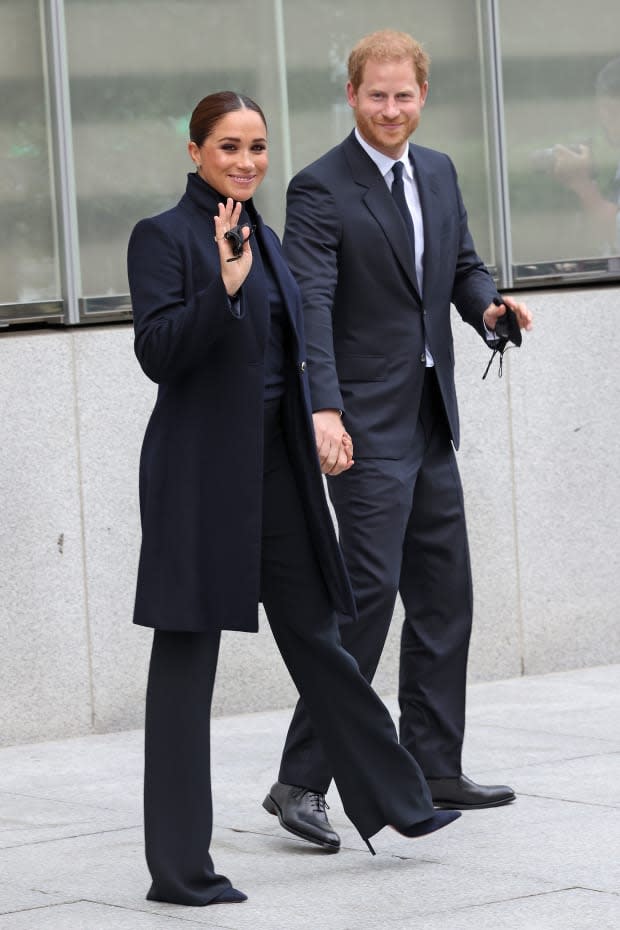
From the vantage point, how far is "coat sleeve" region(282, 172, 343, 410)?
4.83 meters

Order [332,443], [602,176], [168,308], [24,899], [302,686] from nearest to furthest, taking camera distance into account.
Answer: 1. [168,308]
2. [24,899]
3. [302,686]
4. [332,443]
5. [602,176]

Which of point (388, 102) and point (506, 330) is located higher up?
point (388, 102)

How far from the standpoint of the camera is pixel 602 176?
792 centimetres

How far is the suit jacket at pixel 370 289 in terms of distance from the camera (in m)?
5.12

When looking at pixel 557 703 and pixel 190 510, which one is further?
pixel 557 703

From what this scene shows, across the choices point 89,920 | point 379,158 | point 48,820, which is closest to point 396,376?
point 379,158

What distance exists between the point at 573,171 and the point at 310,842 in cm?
389

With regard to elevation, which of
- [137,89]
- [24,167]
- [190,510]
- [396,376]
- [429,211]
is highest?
[137,89]

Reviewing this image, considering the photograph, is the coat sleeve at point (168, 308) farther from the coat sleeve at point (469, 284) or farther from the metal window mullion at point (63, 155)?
the metal window mullion at point (63, 155)

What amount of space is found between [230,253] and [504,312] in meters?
1.28

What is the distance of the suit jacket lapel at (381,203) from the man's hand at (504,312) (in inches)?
8.1

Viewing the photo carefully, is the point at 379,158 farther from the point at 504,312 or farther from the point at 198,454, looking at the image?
the point at 198,454

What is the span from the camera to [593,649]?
25.6 ft

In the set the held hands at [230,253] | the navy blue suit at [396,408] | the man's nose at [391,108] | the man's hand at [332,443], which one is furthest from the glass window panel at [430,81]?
the held hands at [230,253]
